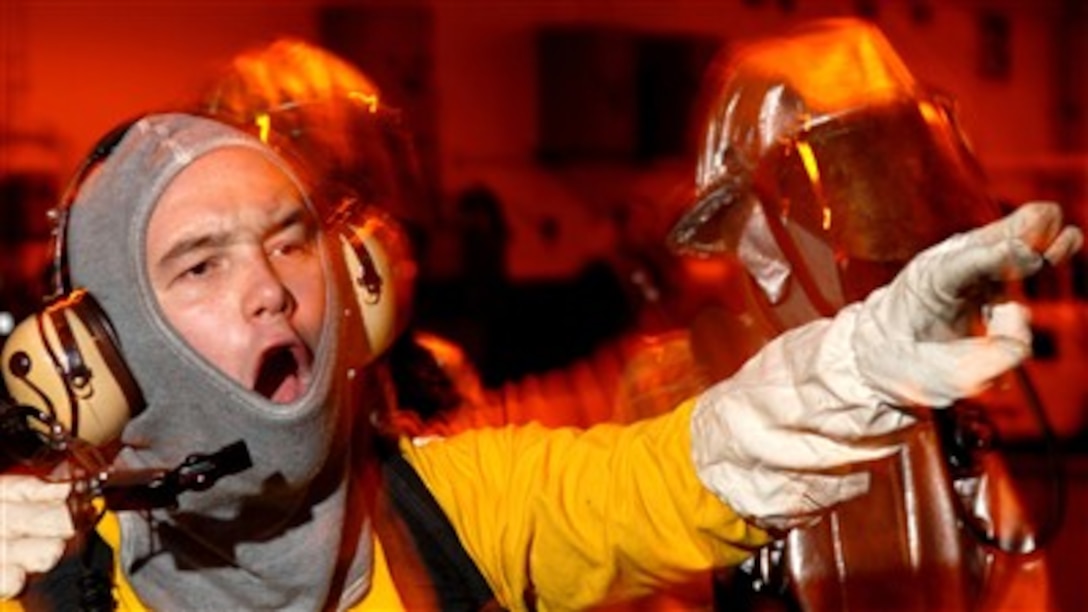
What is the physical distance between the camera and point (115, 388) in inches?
79.8

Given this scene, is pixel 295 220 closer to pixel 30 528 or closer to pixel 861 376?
pixel 30 528

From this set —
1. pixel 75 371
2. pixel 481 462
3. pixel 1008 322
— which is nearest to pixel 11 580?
pixel 75 371

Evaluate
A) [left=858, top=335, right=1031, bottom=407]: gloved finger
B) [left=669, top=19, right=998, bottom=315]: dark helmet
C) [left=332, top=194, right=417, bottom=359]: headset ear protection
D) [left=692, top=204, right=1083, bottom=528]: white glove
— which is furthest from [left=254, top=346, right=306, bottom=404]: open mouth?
[left=669, top=19, right=998, bottom=315]: dark helmet

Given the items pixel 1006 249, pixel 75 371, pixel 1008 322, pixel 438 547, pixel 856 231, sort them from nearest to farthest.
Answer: pixel 1006 249, pixel 1008 322, pixel 75 371, pixel 438 547, pixel 856 231

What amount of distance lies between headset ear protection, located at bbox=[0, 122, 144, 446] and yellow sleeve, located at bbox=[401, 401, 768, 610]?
407mm

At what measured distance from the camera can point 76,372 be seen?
2004mm

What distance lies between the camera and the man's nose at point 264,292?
6.78 feet

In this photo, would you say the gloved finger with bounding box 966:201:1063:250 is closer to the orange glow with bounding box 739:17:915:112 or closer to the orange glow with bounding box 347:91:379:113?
the orange glow with bounding box 739:17:915:112

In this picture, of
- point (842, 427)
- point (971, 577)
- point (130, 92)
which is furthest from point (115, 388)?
point (130, 92)

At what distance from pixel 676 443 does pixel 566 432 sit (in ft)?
0.94

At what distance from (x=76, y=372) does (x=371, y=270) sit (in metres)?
0.38

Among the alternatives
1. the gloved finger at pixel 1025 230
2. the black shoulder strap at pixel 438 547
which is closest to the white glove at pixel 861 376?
the gloved finger at pixel 1025 230

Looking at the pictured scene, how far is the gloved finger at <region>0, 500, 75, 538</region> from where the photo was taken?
1.88 m

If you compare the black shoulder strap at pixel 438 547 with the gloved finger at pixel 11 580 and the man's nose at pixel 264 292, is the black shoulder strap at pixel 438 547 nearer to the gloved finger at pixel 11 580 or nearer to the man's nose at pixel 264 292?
the man's nose at pixel 264 292
